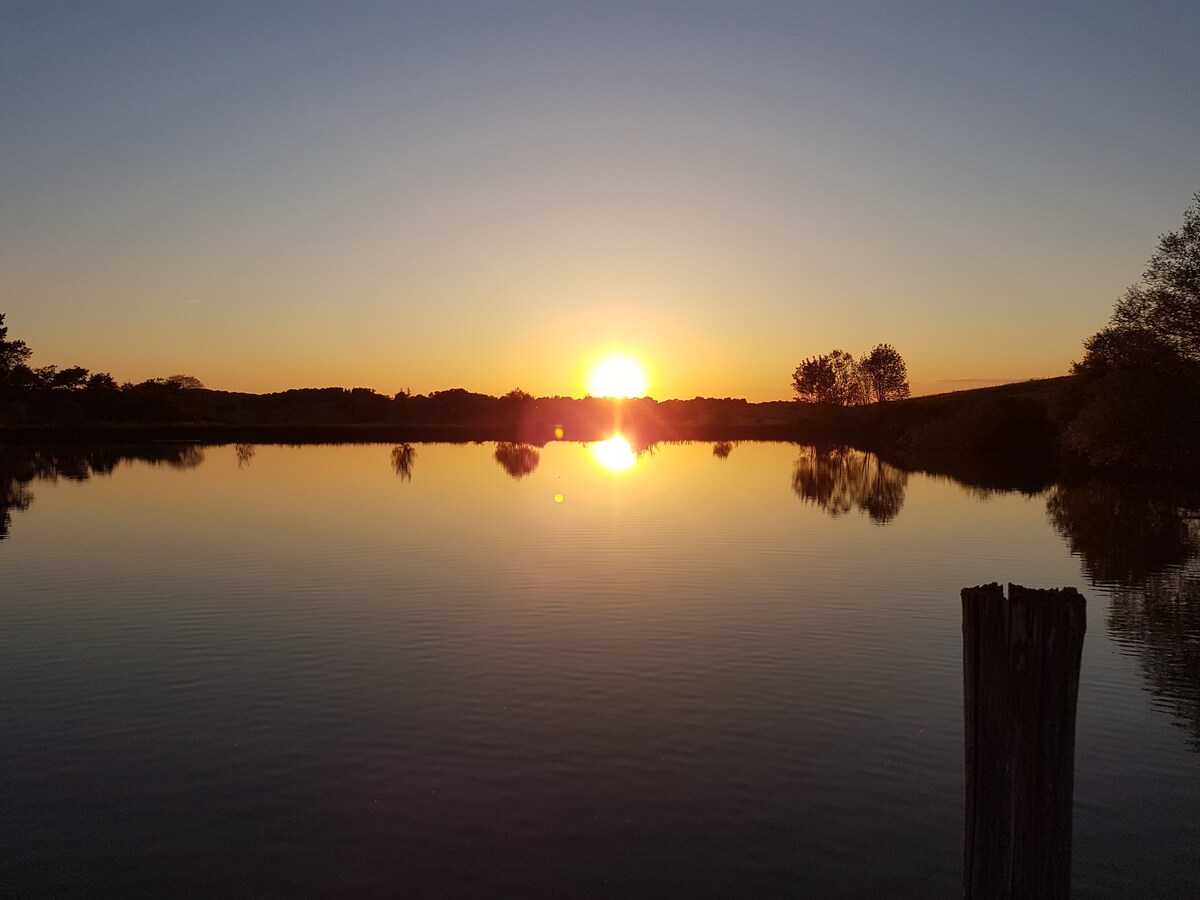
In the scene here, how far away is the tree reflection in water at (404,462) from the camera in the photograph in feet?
228

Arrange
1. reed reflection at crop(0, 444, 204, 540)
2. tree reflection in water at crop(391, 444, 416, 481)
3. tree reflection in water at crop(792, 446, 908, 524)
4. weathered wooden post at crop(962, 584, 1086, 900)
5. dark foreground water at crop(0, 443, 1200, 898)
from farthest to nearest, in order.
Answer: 1. tree reflection in water at crop(391, 444, 416, 481)
2. reed reflection at crop(0, 444, 204, 540)
3. tree reflection in water at crop(792, 446, 908, 524)
4. dark foreground water at crop(0, 443, 1200, 898)
5. weathered wooden post at crop(962, 584, 1086, 900)

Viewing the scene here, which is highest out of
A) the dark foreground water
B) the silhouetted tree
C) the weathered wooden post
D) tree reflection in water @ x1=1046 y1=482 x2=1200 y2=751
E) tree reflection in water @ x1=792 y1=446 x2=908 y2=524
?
the silhouetted tree

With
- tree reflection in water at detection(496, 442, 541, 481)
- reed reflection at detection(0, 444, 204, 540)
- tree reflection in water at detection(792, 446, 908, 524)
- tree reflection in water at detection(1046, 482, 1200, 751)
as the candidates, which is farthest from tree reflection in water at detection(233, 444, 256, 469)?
tree reflection in water at detection(1046, 482, 1200, 751)

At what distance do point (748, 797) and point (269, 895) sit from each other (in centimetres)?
563

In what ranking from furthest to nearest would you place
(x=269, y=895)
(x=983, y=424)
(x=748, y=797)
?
(x=983, y=424) → (x=748, y=797) → (x=269, y=895)

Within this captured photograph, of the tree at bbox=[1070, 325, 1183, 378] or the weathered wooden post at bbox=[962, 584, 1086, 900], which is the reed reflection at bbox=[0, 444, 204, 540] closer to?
the weathered wooden post at bbox=[962, 584, 1086, 900]

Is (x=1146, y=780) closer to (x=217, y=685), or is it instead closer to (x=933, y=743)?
(x=933, y=743)

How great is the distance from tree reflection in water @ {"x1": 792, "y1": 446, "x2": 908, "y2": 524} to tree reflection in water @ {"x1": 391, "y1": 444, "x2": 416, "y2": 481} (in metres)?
26.3

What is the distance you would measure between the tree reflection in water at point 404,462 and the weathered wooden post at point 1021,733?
6061cm

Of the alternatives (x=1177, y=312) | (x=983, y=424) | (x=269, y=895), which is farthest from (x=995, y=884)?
(x=983, y=424)

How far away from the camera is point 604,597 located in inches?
1001

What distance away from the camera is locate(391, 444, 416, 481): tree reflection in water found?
6950 centimetres

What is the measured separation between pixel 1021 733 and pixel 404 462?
79027 millimetres

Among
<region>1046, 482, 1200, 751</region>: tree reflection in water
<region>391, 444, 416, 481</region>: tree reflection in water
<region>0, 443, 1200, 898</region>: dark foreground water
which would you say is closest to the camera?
<region>0, 443, 1200, 898</region>: dark foreground water
